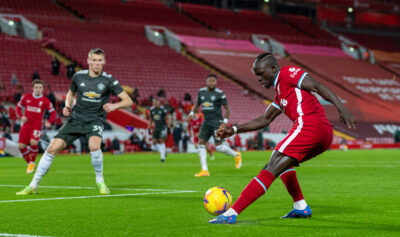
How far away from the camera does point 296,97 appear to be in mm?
6891

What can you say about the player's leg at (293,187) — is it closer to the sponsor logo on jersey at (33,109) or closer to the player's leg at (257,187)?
the player's leg at (257,187)

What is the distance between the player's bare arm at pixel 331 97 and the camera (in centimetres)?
618

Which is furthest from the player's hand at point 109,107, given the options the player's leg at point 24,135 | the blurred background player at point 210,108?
the player's leg at point 24,135

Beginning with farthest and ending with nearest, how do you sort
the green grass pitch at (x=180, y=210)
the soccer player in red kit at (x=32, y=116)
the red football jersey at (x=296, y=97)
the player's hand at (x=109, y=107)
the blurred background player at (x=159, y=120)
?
the blurred background player at (x=159, y=120) < the soccer player in red kit at (x=32, y=116) < the player's hand at (x=109, y=107) < the red football jersey at (x=296, y=97) < the green grass pitch at (x=180, y=210)

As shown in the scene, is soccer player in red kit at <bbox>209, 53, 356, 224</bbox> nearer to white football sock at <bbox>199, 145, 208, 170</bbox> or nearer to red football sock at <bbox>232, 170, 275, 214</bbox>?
red football sock at <bbox>232, 170, 275, 214</bbox>

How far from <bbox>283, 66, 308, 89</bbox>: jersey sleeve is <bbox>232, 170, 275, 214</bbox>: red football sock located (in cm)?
98

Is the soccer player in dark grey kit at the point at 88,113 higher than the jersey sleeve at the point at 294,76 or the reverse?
the reverse

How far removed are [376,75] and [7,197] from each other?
53310mm

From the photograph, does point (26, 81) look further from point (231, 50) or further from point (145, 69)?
point (231, 50)

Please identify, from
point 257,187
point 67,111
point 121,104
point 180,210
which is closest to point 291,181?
point 257,187

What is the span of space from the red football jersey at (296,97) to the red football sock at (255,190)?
0.73 m

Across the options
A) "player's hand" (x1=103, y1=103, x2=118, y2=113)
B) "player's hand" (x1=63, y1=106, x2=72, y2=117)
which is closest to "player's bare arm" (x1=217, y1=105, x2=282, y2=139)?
"player's hand" (x1=103, y1=103, x2=118, y2=113)

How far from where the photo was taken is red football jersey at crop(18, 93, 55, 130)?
17.0 metres

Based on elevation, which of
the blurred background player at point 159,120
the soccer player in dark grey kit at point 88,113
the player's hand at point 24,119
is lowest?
the blurred background player at point 159,120
